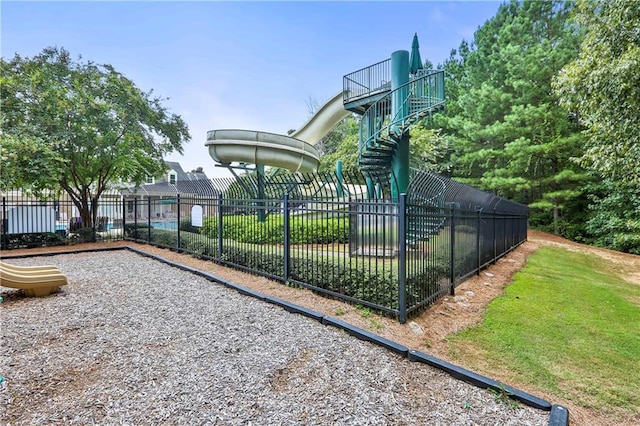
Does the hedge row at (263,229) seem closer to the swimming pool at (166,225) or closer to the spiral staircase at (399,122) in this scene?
the spiral staircase at (399,122)

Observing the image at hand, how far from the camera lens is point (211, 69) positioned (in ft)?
40.3

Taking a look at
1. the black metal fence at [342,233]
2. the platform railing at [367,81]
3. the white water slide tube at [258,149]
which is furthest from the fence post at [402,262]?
the platform railing at [367,81]

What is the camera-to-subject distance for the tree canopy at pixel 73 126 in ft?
33.5

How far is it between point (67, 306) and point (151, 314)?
1521 mm

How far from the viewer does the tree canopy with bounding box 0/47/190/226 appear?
10211mm

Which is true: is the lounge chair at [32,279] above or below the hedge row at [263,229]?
below

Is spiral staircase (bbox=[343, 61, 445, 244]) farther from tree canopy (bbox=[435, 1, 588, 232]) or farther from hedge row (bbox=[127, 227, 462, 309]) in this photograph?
tree canopy (bbox=[435, 1, 588, 232])

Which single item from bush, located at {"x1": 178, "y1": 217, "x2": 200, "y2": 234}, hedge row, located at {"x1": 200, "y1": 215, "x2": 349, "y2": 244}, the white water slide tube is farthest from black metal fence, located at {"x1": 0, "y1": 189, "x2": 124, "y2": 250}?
hedge row, located at {"x1": 200, "y1": 215, "x2": 349, "y2": 244}

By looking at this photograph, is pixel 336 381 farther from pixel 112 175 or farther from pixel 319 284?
pixel 112 175

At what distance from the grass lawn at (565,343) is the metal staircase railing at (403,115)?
15.4 feet

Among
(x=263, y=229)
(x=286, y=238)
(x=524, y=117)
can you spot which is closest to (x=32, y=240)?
(x=263, y=229)

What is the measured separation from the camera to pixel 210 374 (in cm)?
296

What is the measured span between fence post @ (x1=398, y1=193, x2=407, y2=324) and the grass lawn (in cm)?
73

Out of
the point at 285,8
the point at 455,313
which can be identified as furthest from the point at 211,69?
the point at 455,313
